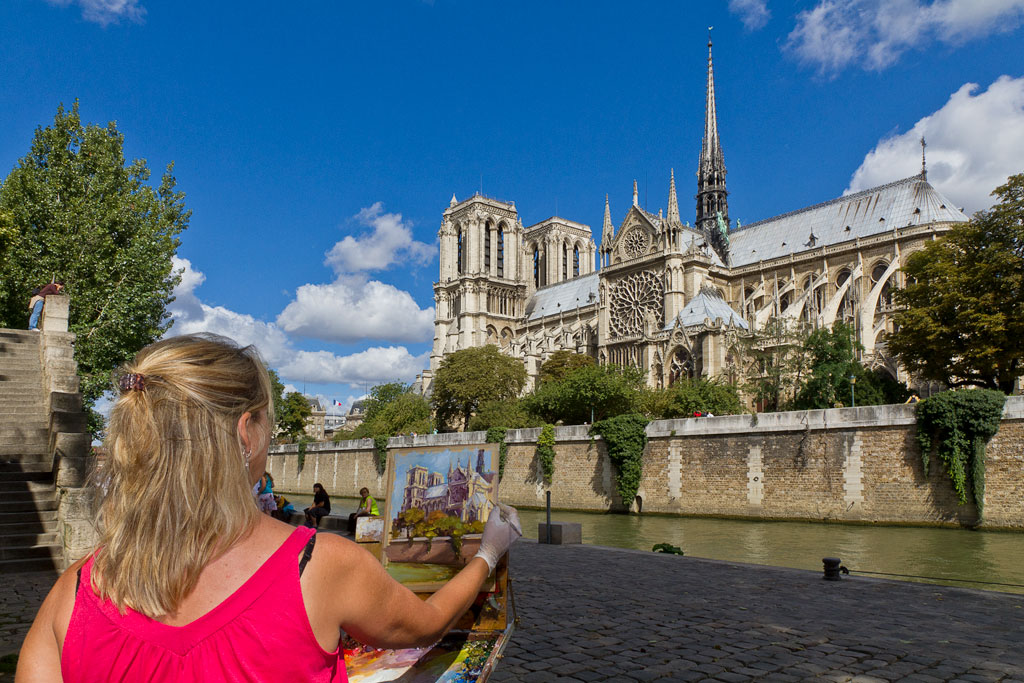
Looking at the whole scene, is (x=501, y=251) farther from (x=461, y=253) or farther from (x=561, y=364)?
(x=561, y=364)

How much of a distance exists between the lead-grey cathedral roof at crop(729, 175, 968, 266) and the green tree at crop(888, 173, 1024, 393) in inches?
941

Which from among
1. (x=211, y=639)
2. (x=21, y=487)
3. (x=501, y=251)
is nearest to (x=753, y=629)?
(x=211, y=639)

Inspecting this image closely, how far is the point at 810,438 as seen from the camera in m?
23.7

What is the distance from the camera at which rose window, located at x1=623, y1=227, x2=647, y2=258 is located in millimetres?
60469

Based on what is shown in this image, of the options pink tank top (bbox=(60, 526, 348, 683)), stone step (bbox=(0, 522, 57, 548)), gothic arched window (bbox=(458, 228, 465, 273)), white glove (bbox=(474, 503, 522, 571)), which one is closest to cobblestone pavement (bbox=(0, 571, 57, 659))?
stone step (bbox=(0, 522, 57, 548))

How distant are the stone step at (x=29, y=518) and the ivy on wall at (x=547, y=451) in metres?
22.7

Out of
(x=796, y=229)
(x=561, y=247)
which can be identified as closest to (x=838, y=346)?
(x=796, y=229)

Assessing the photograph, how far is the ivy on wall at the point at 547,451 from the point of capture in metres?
32.1

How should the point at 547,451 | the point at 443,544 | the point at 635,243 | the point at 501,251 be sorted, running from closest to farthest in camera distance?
the point at 443,544, the point at 547,451, the point at 635,243, the point at 501,251

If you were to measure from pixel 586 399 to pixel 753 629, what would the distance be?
30.4 meters

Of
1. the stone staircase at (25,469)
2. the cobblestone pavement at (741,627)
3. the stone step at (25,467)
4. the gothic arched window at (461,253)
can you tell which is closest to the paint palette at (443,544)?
the cobblestone pavement at (741,627)

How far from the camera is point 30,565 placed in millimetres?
9680

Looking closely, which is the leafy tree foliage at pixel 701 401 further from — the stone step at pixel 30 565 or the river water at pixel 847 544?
the stone step at pixel 30 565

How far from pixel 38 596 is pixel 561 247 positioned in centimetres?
8642
